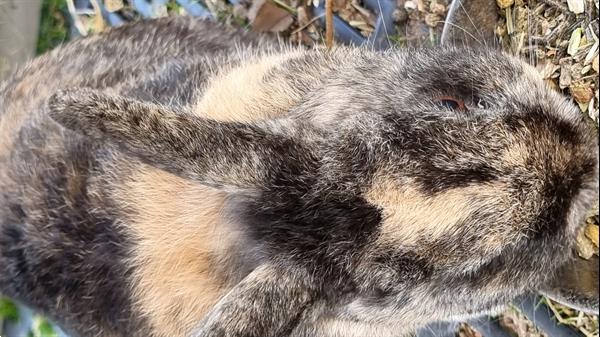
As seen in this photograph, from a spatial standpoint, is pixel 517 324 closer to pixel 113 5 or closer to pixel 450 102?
pixel 450 102

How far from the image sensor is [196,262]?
2754 millimetres

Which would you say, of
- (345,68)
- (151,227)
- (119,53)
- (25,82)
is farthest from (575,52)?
(25,82)

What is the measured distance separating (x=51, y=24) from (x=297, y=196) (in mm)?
2977

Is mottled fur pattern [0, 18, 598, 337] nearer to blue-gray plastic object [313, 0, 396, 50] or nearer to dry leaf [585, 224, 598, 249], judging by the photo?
blue-gray plastic object [313, 0, 396, 50]

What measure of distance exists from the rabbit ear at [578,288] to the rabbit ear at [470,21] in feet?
3.12

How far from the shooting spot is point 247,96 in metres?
2.99

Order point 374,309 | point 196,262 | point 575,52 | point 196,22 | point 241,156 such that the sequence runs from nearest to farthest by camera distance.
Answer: point 241,156 < point 374,309 < point 196,262 < point 575,52 < point 196,22

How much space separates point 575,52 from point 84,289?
210cm

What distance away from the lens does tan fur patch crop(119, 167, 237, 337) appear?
2705mm

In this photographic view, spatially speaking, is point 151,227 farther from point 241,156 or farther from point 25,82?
point 25,82

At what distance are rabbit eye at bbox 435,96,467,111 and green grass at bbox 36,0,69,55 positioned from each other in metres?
2.93

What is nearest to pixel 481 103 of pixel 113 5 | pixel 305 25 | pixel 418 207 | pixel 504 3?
pixel 418 207

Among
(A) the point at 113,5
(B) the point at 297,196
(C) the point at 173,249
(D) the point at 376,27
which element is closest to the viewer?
(B) the point at 297,196

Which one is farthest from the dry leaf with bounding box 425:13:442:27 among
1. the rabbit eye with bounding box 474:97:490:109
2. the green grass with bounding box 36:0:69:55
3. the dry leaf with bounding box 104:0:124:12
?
the green grass with bounding box 36:0:69:55
